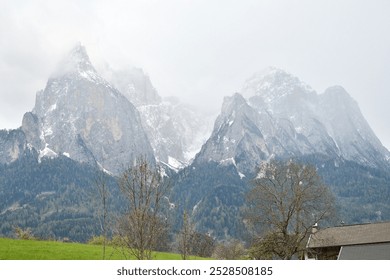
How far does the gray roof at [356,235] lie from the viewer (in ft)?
169

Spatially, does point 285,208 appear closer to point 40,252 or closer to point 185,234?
point 185,234

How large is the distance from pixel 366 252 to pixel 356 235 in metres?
Answer: 7.56

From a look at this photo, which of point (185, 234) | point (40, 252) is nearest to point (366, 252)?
point (40, 252)

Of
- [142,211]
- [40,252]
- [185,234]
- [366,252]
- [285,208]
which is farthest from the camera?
[366,252]

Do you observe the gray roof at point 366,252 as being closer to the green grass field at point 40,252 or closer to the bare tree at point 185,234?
the green grass field at point 40,252

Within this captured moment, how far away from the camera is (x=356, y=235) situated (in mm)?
56438

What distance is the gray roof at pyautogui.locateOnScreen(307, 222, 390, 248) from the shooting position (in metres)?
51.4

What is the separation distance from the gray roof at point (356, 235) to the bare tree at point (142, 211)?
35.5m

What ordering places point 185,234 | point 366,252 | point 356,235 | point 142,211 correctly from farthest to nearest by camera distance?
point 356,235
point 366,252
point 185,234
point 142,211

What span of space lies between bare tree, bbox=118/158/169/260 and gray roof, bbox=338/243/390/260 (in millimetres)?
33285

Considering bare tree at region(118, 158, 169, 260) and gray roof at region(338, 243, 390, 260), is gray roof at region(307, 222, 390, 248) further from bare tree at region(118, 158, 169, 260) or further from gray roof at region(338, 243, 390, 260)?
bare tree at region(118, 158, 169, 260)

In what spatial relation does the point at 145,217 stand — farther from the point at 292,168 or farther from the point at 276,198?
the point at 292,168

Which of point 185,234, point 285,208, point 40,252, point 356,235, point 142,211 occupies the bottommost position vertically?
point 40,252
